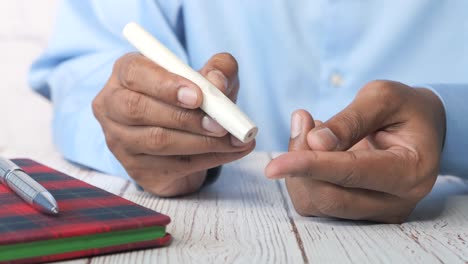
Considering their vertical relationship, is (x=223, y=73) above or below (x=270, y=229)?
above

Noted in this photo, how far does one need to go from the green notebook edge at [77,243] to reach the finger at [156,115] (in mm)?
116

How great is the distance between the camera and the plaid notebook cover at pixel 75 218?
42 cm

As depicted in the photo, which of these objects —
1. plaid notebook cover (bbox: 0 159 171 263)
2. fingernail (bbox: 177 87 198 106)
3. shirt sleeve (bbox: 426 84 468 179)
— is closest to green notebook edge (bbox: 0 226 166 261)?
plaid notebook cover (bbox: 0 159 171 263)

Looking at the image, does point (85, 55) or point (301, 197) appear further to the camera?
point (85, 55)

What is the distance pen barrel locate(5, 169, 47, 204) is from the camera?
484 mm

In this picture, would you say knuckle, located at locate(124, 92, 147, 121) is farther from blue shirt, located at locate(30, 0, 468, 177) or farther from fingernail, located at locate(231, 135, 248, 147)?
blue shirt, located at locate(30, 0, 468, 177)

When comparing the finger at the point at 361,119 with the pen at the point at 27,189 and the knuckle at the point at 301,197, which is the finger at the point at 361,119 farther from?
the pen at the point at 27,189

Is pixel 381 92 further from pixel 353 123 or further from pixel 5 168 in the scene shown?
pixel 5 168

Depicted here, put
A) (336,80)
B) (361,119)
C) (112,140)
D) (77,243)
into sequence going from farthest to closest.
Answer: (336,80) → (112,140) → (361,119) → (77,243)

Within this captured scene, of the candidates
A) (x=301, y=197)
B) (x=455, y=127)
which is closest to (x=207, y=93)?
(x=301, y=197)

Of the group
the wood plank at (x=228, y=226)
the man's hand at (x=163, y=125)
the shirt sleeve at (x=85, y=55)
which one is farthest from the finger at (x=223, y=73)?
the shirt sleeve at (x=85, y=55)

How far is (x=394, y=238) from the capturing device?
0.52m

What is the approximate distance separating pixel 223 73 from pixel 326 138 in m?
0.12

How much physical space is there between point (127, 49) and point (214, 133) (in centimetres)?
38
